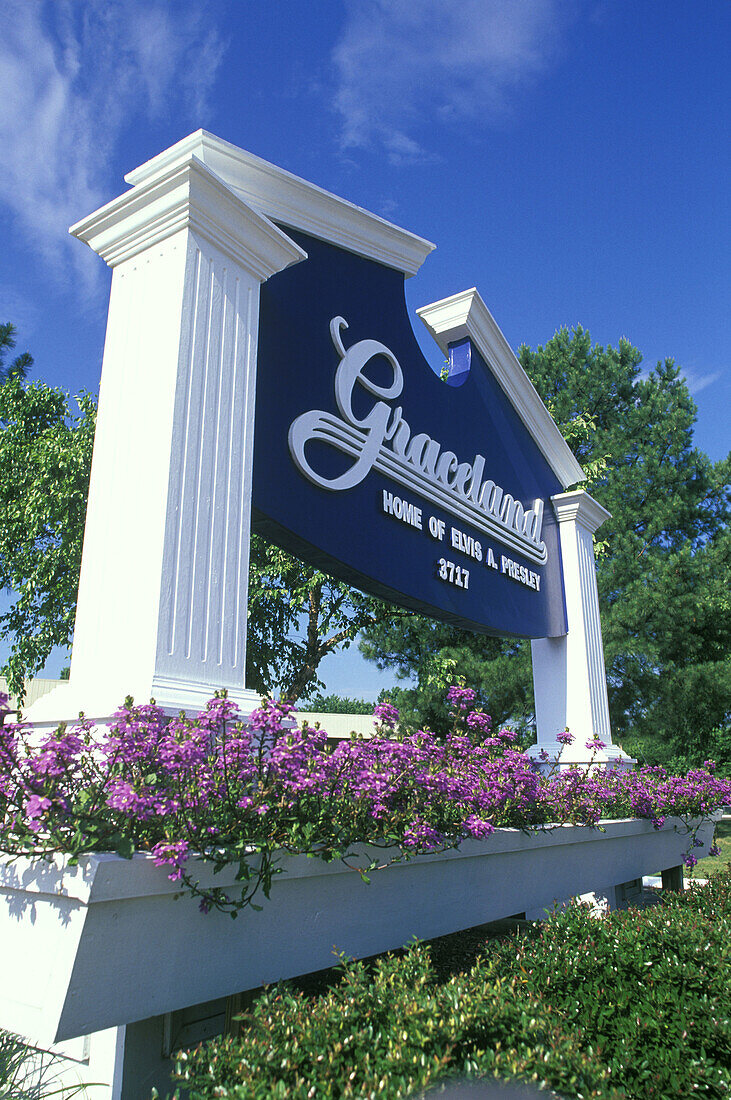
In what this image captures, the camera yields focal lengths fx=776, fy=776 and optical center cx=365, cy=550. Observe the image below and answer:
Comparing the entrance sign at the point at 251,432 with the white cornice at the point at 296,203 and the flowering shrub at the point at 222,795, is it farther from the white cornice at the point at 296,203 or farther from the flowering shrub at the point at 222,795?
the flowering shrub at the point at 222,795

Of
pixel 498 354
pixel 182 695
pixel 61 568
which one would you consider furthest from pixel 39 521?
pixel 182 695

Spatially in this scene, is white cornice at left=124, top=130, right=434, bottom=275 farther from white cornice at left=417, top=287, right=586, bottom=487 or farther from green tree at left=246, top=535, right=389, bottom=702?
green tree at left=246, top=535, right=389, bottom=702

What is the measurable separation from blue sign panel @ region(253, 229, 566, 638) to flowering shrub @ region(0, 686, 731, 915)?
1.59 m

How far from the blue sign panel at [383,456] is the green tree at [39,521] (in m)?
6.82

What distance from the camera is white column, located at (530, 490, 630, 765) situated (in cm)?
772

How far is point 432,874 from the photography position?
346cm

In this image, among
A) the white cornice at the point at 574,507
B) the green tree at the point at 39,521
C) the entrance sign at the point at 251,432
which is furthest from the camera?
the green tree at the point at 39,521

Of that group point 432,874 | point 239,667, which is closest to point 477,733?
point 432,874

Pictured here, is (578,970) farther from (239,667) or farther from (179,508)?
(179,508)

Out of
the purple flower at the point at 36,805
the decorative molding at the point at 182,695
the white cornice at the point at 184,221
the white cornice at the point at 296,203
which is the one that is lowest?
the purple flower at the point at 36,805

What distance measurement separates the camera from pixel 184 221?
12.2ft

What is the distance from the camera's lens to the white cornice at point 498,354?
23.7 feet

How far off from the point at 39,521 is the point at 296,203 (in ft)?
28.4

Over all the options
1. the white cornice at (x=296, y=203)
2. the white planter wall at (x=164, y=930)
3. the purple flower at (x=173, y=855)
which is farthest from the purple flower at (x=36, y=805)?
the white cornice at (x=296, y=203)
